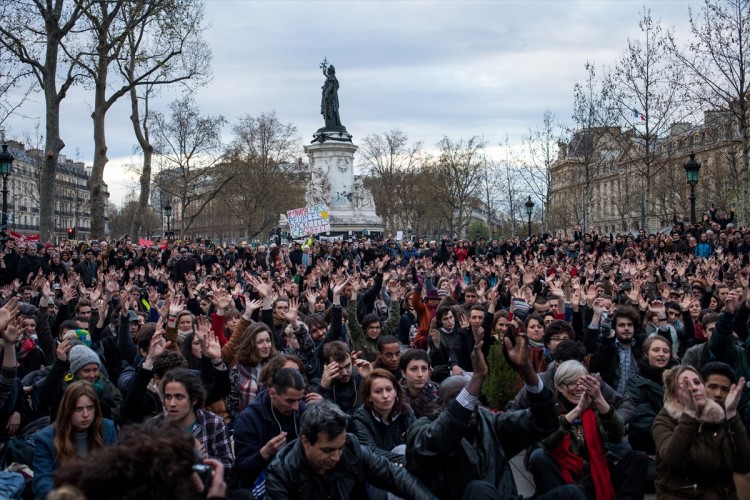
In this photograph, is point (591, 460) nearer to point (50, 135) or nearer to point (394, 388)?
point (394, 388)

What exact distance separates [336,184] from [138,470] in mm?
44758

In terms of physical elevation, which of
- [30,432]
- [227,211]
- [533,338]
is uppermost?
[227,211]

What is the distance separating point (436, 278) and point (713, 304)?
8.75m

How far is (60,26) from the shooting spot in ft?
75.2

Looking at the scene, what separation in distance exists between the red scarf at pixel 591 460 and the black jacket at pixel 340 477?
134 cm

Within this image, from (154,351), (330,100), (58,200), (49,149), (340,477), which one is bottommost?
(340,477)

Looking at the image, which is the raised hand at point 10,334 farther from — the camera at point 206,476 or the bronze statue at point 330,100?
the bronze statue at point 330,100

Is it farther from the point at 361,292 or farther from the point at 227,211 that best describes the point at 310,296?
the point at 227,211

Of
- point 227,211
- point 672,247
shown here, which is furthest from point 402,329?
point 227,211

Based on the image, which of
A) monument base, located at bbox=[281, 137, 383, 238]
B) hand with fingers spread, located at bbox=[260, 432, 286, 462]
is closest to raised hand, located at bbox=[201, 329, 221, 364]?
hand with fingers spread, located at bbox=[260, 432, 286, 462]

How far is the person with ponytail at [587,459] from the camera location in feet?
16.7

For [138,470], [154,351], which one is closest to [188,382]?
[154,351]

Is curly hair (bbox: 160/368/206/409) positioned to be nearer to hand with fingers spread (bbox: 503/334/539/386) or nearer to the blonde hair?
hand with fingers spread (bbox: 503/334/539/386)

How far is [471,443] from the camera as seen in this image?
14.6 ft
